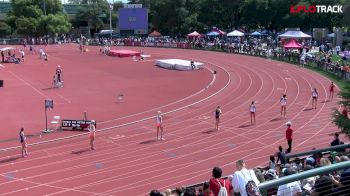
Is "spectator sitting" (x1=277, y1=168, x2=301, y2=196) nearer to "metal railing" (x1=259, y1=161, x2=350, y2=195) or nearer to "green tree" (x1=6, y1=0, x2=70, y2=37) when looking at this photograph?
"metal railing" (x1=259, y1=161, x2=350, y2=195)

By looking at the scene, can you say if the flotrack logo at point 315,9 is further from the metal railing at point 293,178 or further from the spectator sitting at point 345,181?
the metal railing at point 293,178

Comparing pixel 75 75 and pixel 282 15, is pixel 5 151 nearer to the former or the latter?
pixel 75 75

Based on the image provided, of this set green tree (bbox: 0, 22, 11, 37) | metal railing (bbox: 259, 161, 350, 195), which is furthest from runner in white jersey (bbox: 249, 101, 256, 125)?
green tree (bbox: 0, 22, 11, 37)

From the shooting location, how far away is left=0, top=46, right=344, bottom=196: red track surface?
16219 millimetres

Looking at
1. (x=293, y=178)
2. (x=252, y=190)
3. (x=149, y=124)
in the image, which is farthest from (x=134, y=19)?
(x=293, y=178)

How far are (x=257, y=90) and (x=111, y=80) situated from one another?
11.7 meters

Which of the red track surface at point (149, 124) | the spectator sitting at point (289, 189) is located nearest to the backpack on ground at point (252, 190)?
the spectator sitting at point (289, 189)

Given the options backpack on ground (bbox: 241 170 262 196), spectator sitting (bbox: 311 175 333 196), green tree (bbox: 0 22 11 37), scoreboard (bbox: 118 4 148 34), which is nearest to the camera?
backpack on ground (bbox: 241 170 262 196)

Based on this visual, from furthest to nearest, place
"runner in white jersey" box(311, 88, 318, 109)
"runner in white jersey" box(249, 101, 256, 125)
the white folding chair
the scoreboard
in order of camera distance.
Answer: the scoreboard < "runner in white jersey" box(311, 88, 318, 109) < "runner in white jersey" box(249, 101, 256, 125) < the white folding chair

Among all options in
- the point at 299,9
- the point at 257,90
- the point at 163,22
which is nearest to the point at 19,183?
the point at 257,90

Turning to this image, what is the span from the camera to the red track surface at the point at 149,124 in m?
16.2

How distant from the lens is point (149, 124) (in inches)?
951

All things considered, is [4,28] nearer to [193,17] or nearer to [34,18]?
[34,18]

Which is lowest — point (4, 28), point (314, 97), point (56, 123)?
point (56, 123)
